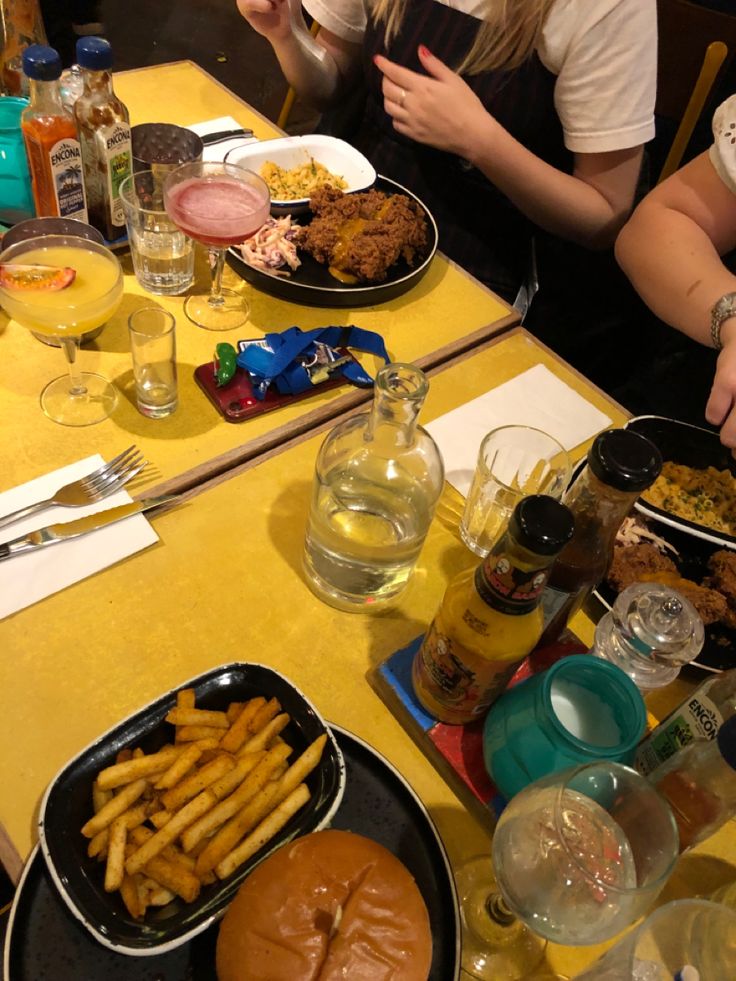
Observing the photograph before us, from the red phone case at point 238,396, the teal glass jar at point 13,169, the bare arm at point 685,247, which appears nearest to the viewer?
the red phone case at point 238,396

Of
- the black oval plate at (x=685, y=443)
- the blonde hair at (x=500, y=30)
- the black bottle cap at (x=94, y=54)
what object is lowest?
the black oval plate at (x=685, y=443)

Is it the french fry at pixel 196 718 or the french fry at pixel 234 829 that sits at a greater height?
the french fry at pixel 196 718

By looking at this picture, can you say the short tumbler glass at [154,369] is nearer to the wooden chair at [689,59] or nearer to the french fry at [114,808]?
the french fry at [114,808]

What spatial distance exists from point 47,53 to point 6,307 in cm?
38

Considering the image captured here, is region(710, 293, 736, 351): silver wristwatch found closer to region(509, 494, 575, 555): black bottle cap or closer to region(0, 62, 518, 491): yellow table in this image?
region(0, 62, 518, 491): yellow table

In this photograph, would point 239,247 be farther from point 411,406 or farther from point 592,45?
point 592,45

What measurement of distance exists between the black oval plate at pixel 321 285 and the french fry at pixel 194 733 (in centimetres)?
84

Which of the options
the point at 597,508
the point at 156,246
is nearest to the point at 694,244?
the point at 597,508

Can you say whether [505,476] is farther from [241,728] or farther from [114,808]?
[114,808]

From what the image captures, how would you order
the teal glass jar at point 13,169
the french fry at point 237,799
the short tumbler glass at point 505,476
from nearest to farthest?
the french fry at point 237,799
the short tumbler glass at point 505,476
the teal glass jar at point 13,169

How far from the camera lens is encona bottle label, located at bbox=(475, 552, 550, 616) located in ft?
2.18

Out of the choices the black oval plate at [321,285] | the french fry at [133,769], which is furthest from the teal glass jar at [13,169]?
the french fry at [133,769]

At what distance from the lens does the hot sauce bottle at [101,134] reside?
1129 mm

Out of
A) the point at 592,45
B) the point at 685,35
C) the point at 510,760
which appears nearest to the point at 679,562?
the point at 510,760
